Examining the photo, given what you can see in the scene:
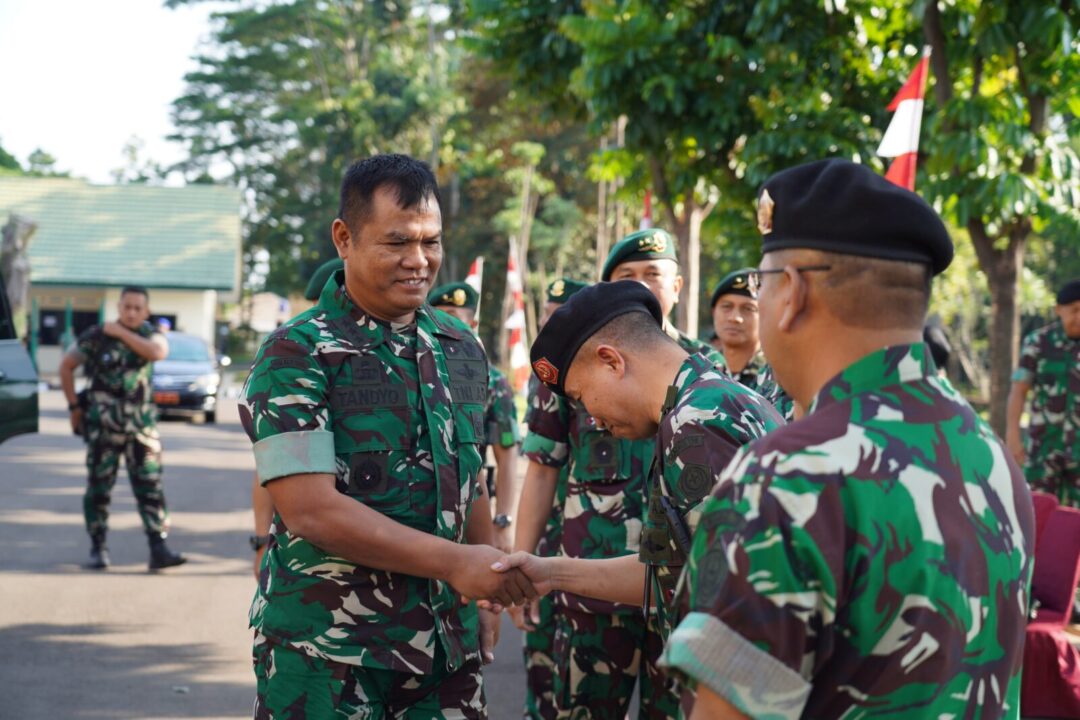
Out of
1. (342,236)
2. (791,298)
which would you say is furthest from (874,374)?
(342,236)

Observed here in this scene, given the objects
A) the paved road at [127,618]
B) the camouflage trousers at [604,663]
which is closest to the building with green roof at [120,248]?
the paved road at [127,618]

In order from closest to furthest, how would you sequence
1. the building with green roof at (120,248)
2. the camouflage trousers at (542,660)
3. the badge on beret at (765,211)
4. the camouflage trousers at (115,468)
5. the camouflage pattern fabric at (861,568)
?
the camouflage pattern fabric at (861,568) < the badge on beret at (765,211) < the camouflage trousers at (542,660) < the camouflage trousers at (115,468) < the building with green roof at (120,248)

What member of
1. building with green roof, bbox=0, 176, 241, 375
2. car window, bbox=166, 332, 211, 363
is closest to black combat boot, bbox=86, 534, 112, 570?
car window, bbox=166, 332, 211, 363

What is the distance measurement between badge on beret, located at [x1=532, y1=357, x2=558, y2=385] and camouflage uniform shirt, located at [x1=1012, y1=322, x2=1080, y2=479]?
237 inches

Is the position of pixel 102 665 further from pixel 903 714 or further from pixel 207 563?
pixel 903 714

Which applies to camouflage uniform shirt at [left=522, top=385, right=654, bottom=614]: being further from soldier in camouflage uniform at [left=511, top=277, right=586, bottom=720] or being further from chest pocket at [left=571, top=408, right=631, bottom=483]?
soldier in camouflage uniform at [left=511, top=277, right=586, bottom=720]

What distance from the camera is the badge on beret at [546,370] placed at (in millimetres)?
3100

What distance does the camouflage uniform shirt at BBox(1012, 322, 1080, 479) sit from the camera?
819 centimetres

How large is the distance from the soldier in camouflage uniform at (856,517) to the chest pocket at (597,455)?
2.83 meters

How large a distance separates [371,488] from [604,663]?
1595mm

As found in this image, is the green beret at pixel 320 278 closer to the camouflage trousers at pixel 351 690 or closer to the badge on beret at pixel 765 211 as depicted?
the camouflage trousers at pixel 351 690

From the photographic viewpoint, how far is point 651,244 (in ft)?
16.7

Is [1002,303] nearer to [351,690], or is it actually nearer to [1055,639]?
[1055,639]

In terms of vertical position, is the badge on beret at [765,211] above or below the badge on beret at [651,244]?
below
